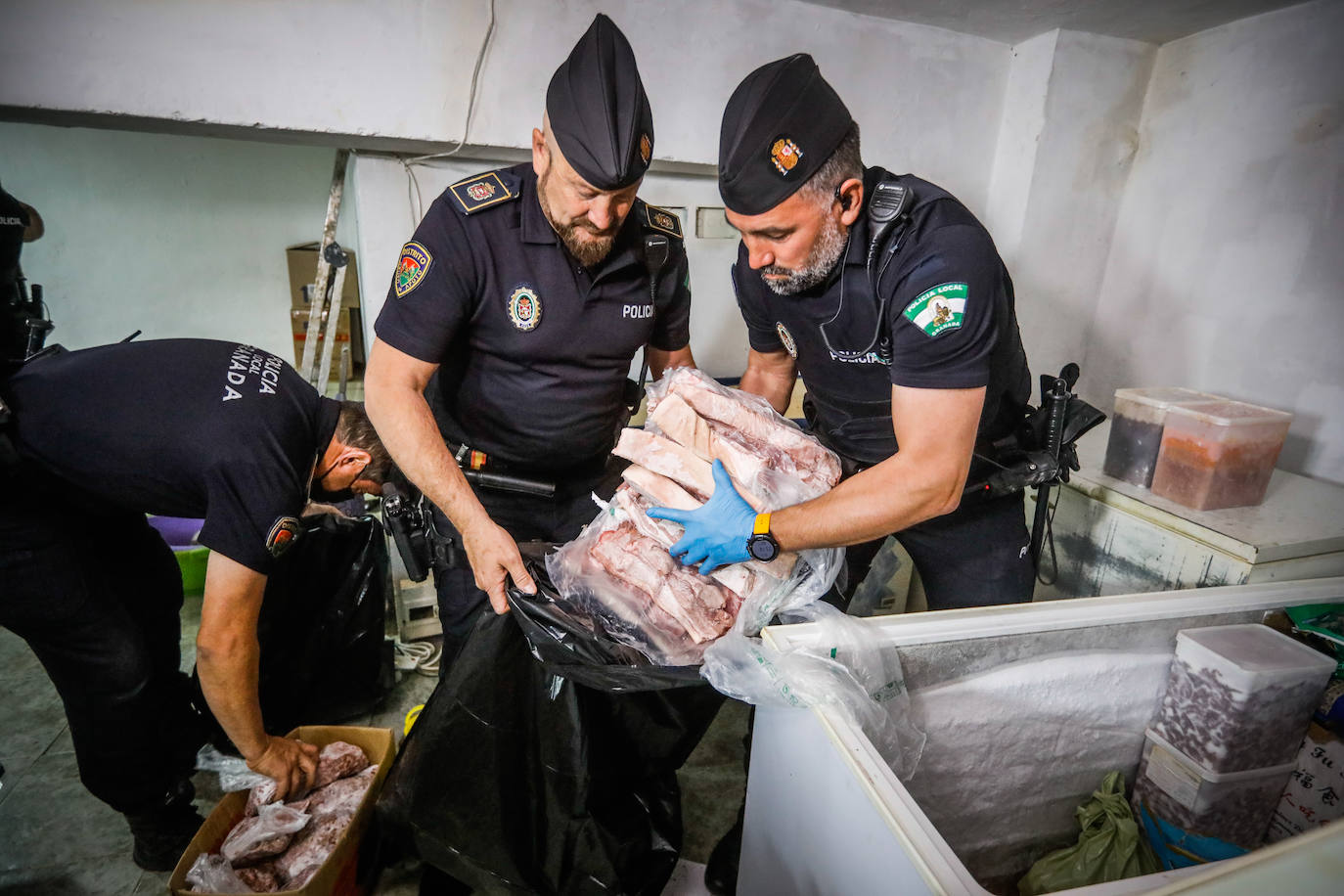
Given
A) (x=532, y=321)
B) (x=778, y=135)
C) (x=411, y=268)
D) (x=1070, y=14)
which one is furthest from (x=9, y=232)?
(x=1070, y=14)

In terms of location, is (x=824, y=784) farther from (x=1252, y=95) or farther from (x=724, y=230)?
(x=1252, y=95)

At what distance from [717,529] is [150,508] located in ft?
3.89

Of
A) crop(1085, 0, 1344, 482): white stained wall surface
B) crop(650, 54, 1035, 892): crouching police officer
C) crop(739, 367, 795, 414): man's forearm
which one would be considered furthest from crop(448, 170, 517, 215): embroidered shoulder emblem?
crop(1085, 0, 1344, 482): white stained wall surface

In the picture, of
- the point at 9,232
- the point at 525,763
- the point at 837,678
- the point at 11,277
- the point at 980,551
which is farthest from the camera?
the point at 11,277

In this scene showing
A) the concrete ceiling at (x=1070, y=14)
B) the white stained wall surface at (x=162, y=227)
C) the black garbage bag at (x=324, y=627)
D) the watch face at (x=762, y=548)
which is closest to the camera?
the watch face at (x=762, y=548)

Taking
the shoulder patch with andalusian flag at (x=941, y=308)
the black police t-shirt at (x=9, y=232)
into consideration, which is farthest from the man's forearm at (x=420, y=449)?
the black police t-shirt at (x=9, y=232)

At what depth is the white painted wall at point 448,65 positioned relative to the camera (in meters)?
1.82

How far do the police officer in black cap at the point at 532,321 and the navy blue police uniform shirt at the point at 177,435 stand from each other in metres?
0.21

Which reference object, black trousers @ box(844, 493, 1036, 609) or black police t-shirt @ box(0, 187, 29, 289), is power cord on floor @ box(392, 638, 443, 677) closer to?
black trousers @ box(844, 493, 1036, 609)

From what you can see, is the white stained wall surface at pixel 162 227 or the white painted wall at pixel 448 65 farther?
the white stained wall surface at pixel 162 227

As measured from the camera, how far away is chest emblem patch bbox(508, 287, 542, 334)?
1.45 metres

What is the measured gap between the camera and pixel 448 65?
211 centimetres

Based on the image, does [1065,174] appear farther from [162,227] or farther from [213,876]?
[162,227]

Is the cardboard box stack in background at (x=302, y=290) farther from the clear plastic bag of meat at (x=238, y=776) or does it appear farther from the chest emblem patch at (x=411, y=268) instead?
the clear plastic bag of meat at (x=238, y=776)
